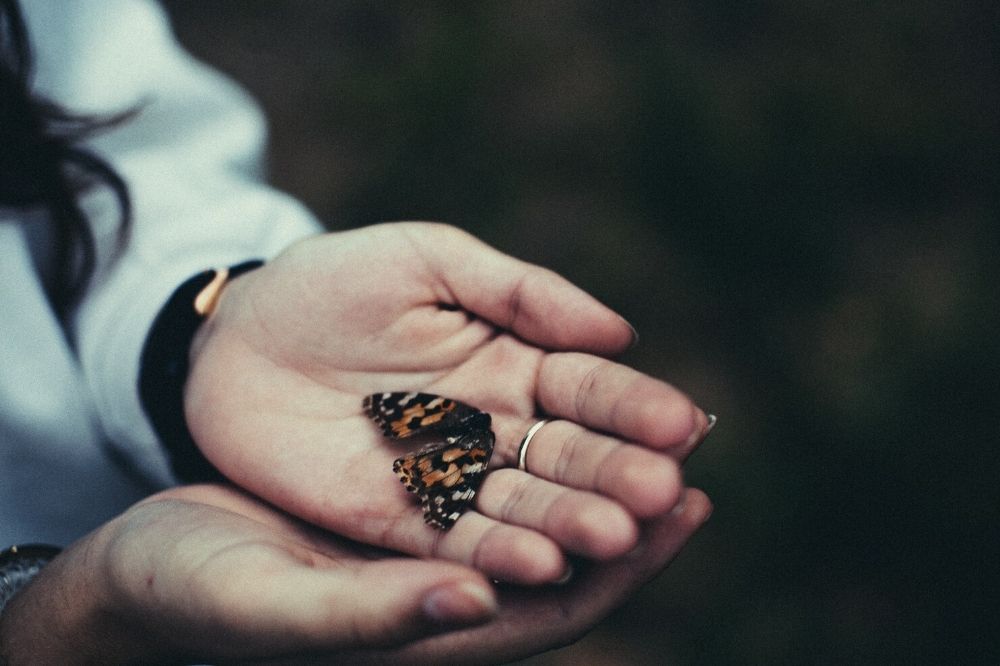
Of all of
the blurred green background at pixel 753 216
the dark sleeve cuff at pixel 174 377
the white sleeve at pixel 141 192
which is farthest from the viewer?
the blurred green background at pixel 753 216

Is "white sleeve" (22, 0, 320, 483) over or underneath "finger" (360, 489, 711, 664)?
over

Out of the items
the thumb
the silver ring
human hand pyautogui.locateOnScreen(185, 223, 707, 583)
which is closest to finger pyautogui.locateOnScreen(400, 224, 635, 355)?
human hand pyautogui.locateOnScreen(185, 223, 707, 583)

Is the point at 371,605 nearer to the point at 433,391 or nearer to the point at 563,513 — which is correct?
the point at 563,513

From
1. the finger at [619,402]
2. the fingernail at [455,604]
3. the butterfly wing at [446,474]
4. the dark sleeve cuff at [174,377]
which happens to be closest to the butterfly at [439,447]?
the butterfly wing at [446,474]

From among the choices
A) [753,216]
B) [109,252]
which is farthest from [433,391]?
[753,216]

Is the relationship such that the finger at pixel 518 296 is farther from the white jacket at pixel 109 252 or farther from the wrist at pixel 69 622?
the wrist at pixel 69 622

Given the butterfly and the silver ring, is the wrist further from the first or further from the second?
the silver ring

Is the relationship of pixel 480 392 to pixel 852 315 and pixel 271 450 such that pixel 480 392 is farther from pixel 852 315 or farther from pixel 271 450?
pixel 852 315
